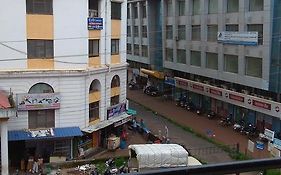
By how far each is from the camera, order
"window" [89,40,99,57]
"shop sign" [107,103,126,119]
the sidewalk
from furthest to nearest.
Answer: the sidewalk, "shop sign" [107,103,126,119], "window" [89,40,99,57]

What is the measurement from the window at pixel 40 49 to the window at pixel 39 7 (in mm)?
1255

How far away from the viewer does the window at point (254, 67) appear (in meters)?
24.9

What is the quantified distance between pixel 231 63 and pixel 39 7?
13937mm

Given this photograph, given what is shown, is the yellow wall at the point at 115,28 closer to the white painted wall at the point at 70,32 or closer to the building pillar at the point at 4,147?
the white painted wall at the point at 70,32

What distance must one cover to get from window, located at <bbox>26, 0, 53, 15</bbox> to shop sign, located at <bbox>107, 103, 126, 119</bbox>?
5923mm

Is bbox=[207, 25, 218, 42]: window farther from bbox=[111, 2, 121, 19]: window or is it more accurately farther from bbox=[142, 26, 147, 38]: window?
bbox=[142, 26, 147, 38]: window

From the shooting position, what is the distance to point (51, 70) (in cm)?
1878

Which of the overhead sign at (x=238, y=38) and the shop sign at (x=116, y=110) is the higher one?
the overhead sign at (x=238, y=38)

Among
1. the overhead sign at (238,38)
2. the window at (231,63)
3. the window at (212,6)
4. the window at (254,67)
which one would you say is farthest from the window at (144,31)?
the window at (254,67)

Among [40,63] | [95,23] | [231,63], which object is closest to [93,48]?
[95,23]

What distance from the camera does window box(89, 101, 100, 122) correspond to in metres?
20.8

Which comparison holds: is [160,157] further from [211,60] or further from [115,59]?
[211,60]

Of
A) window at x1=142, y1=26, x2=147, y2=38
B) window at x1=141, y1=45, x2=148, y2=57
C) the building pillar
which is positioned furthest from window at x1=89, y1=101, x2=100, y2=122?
window at x1=141, y1=45, x2=148, y2=57

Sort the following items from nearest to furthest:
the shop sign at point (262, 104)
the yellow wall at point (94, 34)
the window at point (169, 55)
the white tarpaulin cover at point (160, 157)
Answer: the white tarpaulin cover at point (160, 157) < the yellow wall at point (94, 34) < the shop sign at point (262, 104) < the window at point (169, 55)
